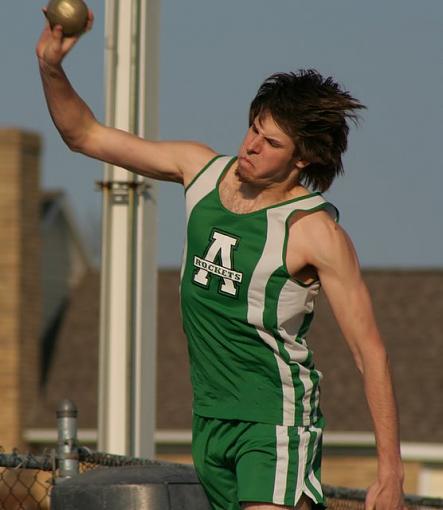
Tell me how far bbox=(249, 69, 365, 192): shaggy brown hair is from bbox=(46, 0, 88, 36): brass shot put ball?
638 mm

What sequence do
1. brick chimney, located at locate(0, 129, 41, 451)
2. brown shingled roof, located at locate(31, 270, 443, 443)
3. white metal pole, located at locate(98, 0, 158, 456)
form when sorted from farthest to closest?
brick chimney, located at locate(0, 129, 41, 451)
brown shingled roof, located at locate(31, 270, 443, 443)
white metal pole, located at locate(98, 0, 158, 456)

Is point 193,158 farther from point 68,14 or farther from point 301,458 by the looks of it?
point 301,458

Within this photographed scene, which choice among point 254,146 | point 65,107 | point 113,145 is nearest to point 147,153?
point 113,145

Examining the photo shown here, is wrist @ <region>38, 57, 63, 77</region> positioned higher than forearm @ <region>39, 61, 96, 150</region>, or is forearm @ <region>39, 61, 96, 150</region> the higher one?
wrist @ <region>38, 57, 63, 77</region>

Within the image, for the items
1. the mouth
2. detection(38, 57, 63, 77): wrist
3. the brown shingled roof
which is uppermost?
detection(38, 57, 63, 77): wrist

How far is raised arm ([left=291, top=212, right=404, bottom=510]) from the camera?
4.86m

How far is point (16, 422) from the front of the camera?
26.1 meters

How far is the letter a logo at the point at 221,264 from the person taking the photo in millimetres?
4977

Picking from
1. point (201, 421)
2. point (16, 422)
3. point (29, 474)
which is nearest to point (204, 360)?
point (201, 421)

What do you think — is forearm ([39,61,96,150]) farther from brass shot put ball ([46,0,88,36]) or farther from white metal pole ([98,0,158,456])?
white metal pole ([98,0,158,456])

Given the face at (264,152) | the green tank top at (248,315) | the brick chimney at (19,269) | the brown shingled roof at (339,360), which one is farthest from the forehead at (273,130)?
the brick chimney at (19,269)

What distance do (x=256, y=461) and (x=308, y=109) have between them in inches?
45.8

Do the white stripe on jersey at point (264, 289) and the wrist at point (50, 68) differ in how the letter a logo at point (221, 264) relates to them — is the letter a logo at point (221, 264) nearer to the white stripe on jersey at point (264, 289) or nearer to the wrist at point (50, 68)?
the white stripe on jersey at point (264, 289)

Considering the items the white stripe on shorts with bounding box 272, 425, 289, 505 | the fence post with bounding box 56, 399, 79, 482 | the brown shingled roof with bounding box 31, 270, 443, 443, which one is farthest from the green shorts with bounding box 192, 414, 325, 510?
the brown shingled roof with bounding box 31, 270, 443, 443
